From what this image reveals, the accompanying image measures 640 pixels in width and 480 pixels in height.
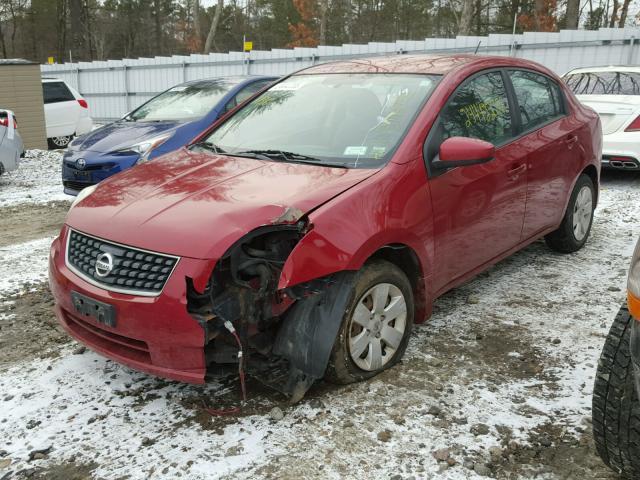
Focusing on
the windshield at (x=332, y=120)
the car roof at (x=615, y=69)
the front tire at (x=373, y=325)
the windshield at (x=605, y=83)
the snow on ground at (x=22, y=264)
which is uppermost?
the car roof at (x=615, y=69)

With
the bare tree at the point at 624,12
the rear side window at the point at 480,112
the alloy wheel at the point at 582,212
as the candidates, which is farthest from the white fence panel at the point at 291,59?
the bare tree at the point at 624,12

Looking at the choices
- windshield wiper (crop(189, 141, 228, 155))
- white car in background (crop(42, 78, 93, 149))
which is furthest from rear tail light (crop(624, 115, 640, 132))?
white car in background (crop(42, 78, 93, 149))

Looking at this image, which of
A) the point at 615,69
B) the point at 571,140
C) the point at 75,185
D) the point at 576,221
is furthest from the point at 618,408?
the point at 615,69

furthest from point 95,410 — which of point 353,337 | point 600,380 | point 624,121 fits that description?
point 624,121

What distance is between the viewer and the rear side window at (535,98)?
4.36 m

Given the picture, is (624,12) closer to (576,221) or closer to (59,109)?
(59,109)

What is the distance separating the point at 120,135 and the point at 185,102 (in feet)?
3.73

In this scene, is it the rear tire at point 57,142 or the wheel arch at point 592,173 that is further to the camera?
the rear tire at point 57,142

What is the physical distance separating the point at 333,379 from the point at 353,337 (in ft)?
0.79

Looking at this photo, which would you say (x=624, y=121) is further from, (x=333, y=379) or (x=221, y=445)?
(x=221, y=445)

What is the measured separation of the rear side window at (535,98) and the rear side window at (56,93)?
39.8 ft

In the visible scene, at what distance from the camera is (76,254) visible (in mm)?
3076

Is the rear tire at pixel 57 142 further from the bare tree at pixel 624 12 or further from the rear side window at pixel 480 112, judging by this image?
the bare tree at pixel 624 12

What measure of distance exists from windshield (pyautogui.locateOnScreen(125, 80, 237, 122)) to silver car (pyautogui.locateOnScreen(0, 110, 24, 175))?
202 centimetres
